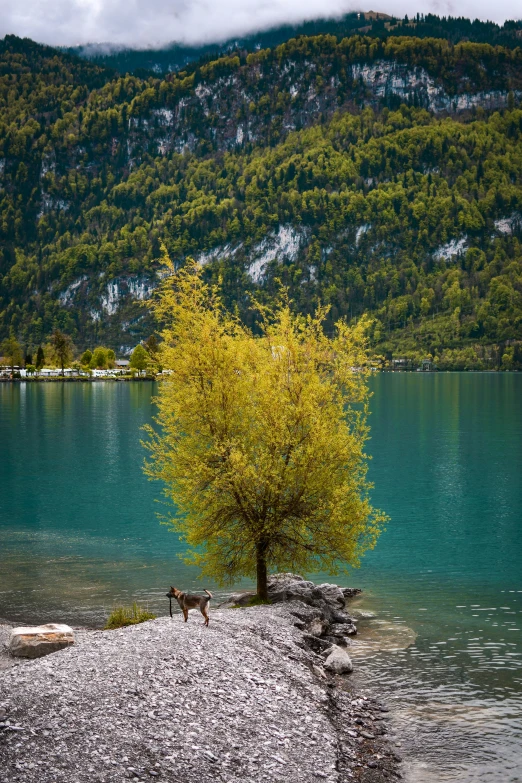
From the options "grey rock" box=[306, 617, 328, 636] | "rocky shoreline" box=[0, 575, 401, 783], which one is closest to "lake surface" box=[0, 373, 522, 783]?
"grey rock" box=[306, 617, 328, 636]

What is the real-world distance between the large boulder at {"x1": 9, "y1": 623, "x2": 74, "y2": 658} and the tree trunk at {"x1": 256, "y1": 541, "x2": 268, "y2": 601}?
1019 centimetres

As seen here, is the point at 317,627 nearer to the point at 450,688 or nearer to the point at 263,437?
the point at 450,688

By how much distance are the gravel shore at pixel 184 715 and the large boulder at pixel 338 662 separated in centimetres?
72

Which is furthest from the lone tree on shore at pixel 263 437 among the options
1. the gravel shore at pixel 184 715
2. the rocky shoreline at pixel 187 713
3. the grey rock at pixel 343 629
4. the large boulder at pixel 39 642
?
the large boulder at pixel 39 642

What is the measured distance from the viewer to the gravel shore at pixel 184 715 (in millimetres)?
18000

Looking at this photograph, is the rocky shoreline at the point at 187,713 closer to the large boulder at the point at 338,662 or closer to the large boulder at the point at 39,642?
the large boulder at the point at 338,662

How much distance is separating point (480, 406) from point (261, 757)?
170 metres

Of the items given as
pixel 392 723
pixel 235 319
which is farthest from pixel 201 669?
pixel 235 319

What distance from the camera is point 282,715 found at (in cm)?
2162

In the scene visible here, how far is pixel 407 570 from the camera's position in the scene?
153ft

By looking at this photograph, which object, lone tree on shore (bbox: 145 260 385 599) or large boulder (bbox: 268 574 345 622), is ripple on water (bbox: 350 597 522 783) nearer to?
large boulder (bbox: 268 574 345 622)

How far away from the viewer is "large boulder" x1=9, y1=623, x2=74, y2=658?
25.8 m

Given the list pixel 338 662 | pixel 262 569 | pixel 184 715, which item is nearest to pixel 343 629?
pixel 262 569

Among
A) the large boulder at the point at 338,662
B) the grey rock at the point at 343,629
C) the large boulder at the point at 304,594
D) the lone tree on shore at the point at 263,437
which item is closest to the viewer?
the large boulder at the point at 338,662
